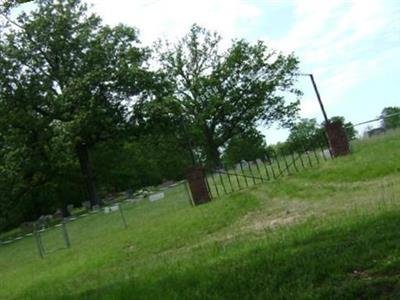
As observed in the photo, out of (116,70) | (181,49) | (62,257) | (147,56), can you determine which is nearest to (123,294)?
(62,257)

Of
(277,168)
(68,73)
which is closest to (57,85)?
(68,73)

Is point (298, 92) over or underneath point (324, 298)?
over

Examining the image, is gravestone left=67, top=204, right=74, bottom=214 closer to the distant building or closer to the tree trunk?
the tree trunk

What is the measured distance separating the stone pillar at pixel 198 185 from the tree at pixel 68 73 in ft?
62.7

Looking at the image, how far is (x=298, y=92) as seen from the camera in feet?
211

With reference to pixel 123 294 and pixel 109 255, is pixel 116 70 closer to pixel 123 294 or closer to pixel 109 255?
pixel 109 255

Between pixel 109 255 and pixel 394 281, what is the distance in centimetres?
1233

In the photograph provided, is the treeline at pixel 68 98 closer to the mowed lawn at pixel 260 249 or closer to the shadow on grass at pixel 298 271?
the mowed lawn at pixel 260 249

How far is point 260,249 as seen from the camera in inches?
375

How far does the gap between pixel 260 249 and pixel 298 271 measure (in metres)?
2.44

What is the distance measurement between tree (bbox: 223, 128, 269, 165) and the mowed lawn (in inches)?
1452

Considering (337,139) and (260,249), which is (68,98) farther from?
(260,249)

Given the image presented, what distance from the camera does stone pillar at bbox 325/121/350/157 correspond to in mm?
26672

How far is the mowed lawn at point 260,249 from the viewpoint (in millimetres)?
6840
